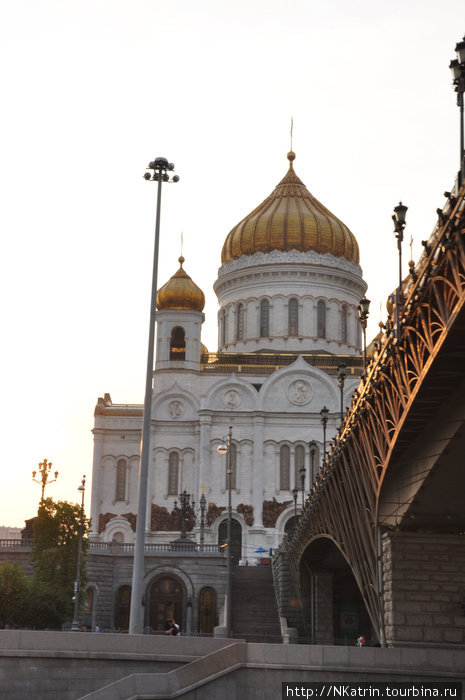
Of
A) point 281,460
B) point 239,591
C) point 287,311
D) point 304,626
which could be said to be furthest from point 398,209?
point 287,311

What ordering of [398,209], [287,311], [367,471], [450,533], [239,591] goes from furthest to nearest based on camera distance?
[287,311], [239,591], [367,471], [450,533], [398,209]

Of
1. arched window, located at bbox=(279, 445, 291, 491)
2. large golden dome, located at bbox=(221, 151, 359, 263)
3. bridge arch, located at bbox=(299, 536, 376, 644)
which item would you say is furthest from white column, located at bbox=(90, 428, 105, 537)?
bridge arch, located at bbox=(299, 536, 376, 644)

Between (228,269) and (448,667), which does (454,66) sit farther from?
(228,269)

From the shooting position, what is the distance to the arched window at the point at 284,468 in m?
72.4

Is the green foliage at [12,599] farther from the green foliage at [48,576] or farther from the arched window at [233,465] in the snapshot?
the arched window at [233,465]

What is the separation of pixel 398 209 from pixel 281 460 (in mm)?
53523

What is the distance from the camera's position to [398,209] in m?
20.9

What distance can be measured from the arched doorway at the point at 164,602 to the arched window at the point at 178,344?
22085 mm

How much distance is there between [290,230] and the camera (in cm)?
8250

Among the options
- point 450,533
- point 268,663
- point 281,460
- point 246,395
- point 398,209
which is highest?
point 246,395

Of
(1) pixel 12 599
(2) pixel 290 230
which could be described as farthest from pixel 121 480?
(1) pixel 12 599

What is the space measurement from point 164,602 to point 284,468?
17.4 meters

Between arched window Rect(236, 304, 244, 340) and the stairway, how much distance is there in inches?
1078

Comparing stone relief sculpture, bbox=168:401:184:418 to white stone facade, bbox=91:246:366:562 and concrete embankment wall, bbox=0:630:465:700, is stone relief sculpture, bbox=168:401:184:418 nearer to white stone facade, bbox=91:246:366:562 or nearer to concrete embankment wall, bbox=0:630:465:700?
white stone facade, bbox=91:246:366:562
